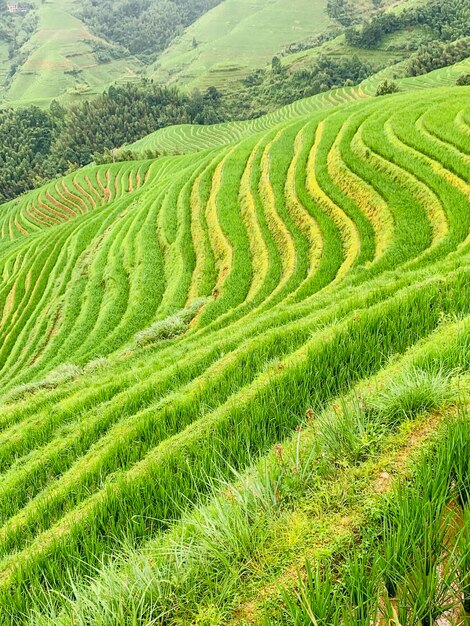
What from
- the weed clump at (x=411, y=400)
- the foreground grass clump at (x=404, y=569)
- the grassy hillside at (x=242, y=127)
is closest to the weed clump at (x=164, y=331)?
the weed clump at (x=411, y=400)

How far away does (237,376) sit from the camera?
521 centimetres

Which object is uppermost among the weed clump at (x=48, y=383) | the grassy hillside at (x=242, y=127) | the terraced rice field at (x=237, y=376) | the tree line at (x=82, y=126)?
the tree line at (x=82, y=126)

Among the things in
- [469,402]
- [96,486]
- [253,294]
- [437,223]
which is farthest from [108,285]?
[469,402]

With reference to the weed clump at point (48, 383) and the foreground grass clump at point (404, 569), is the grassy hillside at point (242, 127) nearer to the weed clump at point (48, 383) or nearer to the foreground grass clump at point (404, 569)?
the weed clump at point (48, 383)

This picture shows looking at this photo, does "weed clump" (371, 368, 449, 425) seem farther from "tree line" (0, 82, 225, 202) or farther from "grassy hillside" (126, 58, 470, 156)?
"tree line" (0, 82, 225, 202)

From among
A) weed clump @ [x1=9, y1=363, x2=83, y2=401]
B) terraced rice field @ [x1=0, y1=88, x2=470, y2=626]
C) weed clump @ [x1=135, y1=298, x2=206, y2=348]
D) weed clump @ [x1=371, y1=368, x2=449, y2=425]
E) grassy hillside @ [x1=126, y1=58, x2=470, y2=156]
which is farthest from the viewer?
grassy hillside @ [x1=126, y1=58, x2=470, y2=156]

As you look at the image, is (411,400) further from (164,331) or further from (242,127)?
(242,127)

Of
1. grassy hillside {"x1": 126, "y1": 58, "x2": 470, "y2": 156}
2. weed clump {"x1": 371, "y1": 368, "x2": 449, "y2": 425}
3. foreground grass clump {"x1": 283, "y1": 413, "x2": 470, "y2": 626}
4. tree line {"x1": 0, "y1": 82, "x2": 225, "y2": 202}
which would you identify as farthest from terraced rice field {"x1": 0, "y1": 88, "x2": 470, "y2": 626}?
tree line {"x1": 0, "y1": 82, "x2": 225, "y2": 202}

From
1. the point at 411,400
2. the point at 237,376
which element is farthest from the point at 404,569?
the point at 237,376

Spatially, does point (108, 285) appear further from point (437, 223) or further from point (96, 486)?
point (96, 486)

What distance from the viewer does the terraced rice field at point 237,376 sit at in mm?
1993

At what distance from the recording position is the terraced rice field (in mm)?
1993

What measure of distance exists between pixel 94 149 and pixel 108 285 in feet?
369

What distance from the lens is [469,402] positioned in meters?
2.53
